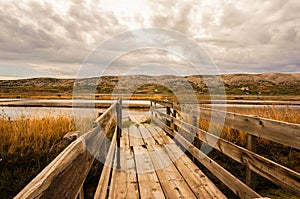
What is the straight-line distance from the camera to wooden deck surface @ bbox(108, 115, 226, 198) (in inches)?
138

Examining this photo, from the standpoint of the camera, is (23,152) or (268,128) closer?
(268,128)

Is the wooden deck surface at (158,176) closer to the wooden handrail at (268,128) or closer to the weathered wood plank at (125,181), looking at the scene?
the weathered wood plank at (125,181)

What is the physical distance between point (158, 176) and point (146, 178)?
9.4 inches

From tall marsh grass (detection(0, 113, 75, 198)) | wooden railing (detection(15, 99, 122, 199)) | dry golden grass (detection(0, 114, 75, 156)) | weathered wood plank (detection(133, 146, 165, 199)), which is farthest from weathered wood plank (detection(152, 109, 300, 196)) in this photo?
dry golden grass (detection(0, 114, 75, 156))

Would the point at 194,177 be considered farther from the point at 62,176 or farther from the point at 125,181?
the point at 62,176

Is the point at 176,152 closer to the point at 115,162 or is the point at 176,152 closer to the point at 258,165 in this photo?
the point at 115,162

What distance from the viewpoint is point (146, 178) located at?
13.6 feet

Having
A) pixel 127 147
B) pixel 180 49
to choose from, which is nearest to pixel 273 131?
pixel 127 147

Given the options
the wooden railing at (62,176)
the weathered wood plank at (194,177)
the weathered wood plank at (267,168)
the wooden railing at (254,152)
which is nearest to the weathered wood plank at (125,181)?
the weathered wood plank at (194,177)

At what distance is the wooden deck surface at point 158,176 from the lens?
11.5ft

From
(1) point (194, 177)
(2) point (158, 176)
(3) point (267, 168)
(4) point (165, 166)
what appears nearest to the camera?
(3) point (267, 168)

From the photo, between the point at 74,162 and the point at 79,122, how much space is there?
7190mm

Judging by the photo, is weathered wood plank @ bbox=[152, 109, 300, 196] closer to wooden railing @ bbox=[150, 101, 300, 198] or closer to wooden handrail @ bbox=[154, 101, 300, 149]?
wooden railing @ bbox=[150, 101, 300, 198]

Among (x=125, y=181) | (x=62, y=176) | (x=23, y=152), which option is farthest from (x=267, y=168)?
(x=23, y=152)
